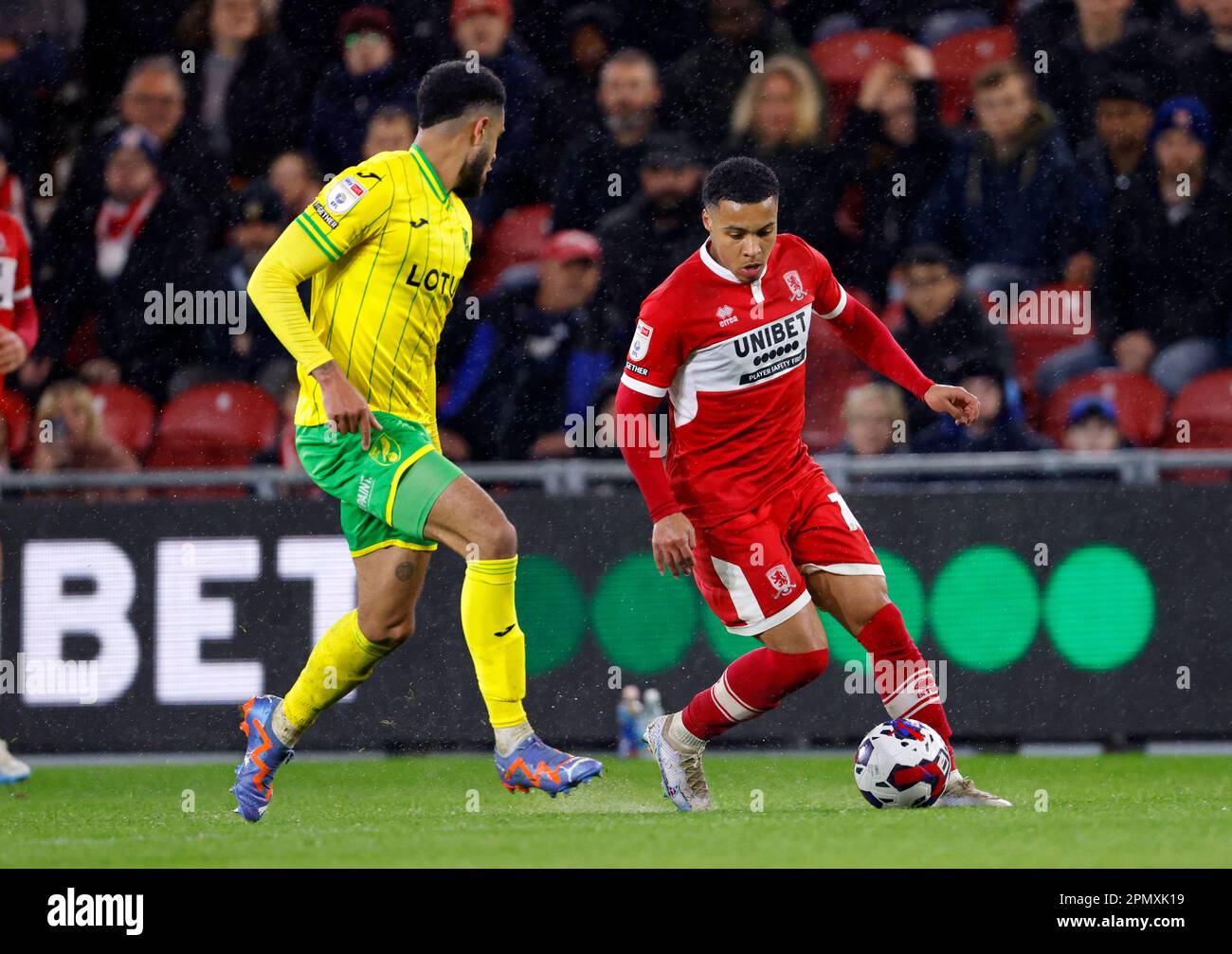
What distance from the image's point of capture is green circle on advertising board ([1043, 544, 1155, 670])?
328 inches

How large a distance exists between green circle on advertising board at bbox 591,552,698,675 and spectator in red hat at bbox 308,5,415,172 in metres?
2.94

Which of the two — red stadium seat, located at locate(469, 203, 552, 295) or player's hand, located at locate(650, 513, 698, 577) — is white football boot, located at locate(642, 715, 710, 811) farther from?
red stadium seat, located at locate(469, 203, 552, 295)

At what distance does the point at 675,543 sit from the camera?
19.1 ft

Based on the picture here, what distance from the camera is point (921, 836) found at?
505cm

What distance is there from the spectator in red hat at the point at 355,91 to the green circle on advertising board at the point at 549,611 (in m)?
2.77

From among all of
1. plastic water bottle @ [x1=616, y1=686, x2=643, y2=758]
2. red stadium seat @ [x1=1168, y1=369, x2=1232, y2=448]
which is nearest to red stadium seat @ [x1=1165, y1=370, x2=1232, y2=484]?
red stadium seat @ [x1=1168, y1=369, x2=1232, y2=448]

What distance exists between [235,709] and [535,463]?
1.63 m

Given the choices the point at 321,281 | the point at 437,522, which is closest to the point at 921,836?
the point at 437,522

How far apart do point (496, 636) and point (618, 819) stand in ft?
2.07

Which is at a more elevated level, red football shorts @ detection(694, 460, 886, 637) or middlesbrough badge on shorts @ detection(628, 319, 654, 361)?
middlesbrough badge on shorts @ detection(628, 319, 654, 361)

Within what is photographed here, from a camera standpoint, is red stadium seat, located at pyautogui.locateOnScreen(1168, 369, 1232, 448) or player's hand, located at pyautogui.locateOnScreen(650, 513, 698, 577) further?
red stadium seat, located at pyautogui.locateOnScreen(1168, 369, 1232, 448)

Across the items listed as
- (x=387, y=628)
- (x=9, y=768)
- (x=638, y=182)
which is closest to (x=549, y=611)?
(x=9, y=768)

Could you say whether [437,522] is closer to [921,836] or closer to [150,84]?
[921,836]

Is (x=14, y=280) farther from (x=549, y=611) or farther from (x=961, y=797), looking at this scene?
(x=961, y=797)
